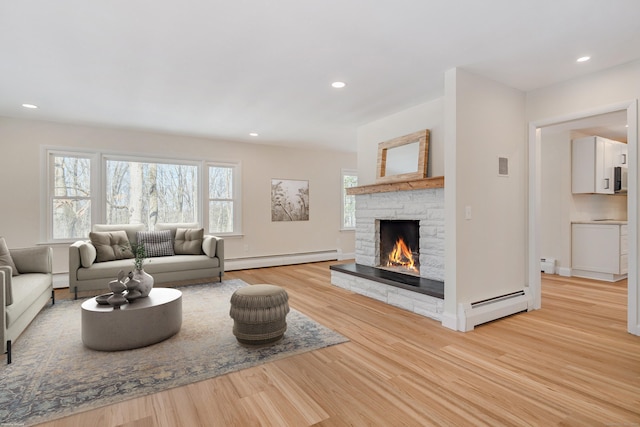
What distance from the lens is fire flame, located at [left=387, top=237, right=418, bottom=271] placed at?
4.50 metres

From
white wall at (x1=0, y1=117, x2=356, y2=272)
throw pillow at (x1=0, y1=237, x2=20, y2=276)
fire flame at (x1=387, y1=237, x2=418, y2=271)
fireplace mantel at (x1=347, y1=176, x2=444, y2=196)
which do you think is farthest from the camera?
white wall at (x1=0, y1=117, x2=356, y2=272)

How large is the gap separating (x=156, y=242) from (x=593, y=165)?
702cm

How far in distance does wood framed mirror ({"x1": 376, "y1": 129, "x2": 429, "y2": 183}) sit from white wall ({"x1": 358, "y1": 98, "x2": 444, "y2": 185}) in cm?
9

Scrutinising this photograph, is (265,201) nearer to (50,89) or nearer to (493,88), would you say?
(50,89)

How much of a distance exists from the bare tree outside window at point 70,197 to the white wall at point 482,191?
5295 mm

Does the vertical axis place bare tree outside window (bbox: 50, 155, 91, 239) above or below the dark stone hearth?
above

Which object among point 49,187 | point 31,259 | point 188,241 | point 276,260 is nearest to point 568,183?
point 276,260

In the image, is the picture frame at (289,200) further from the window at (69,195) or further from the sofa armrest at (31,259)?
the sofa armrest at (31,259)

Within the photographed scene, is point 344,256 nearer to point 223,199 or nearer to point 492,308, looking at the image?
point 223,199

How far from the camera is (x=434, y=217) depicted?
12.8 ft

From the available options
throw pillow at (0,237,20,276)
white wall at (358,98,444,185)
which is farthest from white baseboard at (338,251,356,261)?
throw pillow at (0,237,20,276)

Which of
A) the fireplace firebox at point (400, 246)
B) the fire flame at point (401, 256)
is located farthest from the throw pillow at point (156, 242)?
the fire flame at point (401, 256)

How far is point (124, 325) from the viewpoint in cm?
264

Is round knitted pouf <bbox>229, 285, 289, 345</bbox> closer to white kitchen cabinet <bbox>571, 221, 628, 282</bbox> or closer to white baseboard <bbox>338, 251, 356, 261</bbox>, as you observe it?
white baseboard <bbox>338, 251, 356, 261</bbox>
